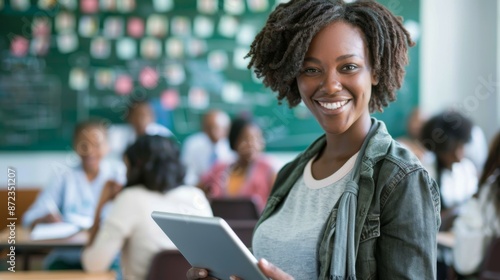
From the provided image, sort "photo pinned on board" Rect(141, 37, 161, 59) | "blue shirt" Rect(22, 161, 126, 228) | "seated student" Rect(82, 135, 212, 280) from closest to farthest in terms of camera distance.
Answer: "seated student" Rect(82, 135, 212, 280) → "blue shirt" Rect(22, 161, 126, 228) → "photo pinned on board" Rect(141, 37, 161, 59)

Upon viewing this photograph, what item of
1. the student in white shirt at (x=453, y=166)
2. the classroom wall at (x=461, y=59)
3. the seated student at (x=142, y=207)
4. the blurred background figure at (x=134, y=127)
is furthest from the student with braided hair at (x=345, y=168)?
the classroom wall at (x=461, y=59)

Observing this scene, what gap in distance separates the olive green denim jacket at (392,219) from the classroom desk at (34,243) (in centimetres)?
302

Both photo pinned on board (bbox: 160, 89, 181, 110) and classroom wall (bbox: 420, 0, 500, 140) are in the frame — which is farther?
classroom wall (bbox: 420, 0, 500, 140)

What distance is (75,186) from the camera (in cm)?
502

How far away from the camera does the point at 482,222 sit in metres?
3.46

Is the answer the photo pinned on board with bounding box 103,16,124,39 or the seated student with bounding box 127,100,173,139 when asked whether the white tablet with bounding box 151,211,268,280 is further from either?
the photo pinned on board with bounding box 103,16,124,39

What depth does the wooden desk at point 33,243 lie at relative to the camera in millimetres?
4148

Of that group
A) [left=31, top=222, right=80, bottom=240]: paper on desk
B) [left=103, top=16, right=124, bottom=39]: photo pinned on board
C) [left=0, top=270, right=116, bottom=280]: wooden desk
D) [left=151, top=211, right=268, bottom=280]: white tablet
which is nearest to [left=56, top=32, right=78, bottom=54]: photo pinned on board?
[left=103, top=16, right=124, bottom=39]: photo pinned on board

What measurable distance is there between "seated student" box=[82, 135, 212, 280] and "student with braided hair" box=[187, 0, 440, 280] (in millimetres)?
1648

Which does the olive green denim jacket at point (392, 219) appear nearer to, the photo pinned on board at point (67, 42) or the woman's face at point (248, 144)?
the woman's face at point (248, 144)

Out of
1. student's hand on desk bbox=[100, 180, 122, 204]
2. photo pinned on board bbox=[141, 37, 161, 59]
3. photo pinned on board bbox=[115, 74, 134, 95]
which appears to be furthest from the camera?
photo pinned on board bbox=[141, 37, 161, 59]

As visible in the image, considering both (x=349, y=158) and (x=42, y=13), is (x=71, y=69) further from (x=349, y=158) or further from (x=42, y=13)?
(x=349, y=158)

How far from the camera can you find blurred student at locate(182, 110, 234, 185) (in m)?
6.78

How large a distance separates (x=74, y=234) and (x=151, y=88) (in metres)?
2.67
